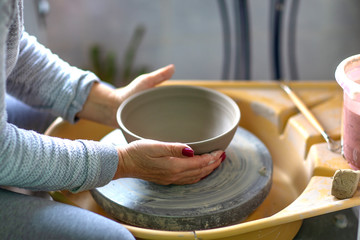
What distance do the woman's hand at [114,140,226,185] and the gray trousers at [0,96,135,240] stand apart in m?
0.14

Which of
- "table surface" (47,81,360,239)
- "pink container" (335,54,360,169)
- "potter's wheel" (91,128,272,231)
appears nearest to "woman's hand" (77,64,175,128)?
"table surface" (47,81,360,239)

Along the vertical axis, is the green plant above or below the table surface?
below

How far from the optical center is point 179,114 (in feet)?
4.43

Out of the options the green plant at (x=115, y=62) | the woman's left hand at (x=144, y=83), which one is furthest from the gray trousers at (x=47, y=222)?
the green plant at (x=115, y=62)

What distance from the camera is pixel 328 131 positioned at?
127 centimetres

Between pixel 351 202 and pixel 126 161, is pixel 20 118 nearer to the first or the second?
pixel 126 161

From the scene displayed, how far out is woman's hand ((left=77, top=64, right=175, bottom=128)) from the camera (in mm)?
1321

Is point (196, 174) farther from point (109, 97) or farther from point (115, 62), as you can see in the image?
point (115, 62)

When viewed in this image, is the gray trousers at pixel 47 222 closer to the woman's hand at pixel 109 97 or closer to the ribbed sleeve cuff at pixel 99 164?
the ribbed sleeve cuff at pixel 99 164

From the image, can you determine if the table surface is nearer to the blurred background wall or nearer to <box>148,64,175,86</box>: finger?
<box>148,64,175,86</box>: finger

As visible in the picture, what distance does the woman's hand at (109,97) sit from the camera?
1.32 m

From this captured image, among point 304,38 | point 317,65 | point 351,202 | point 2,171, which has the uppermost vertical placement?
point 2,171

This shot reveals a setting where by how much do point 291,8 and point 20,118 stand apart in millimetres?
1444

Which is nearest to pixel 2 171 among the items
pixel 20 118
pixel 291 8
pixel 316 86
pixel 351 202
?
pixel 20 118
